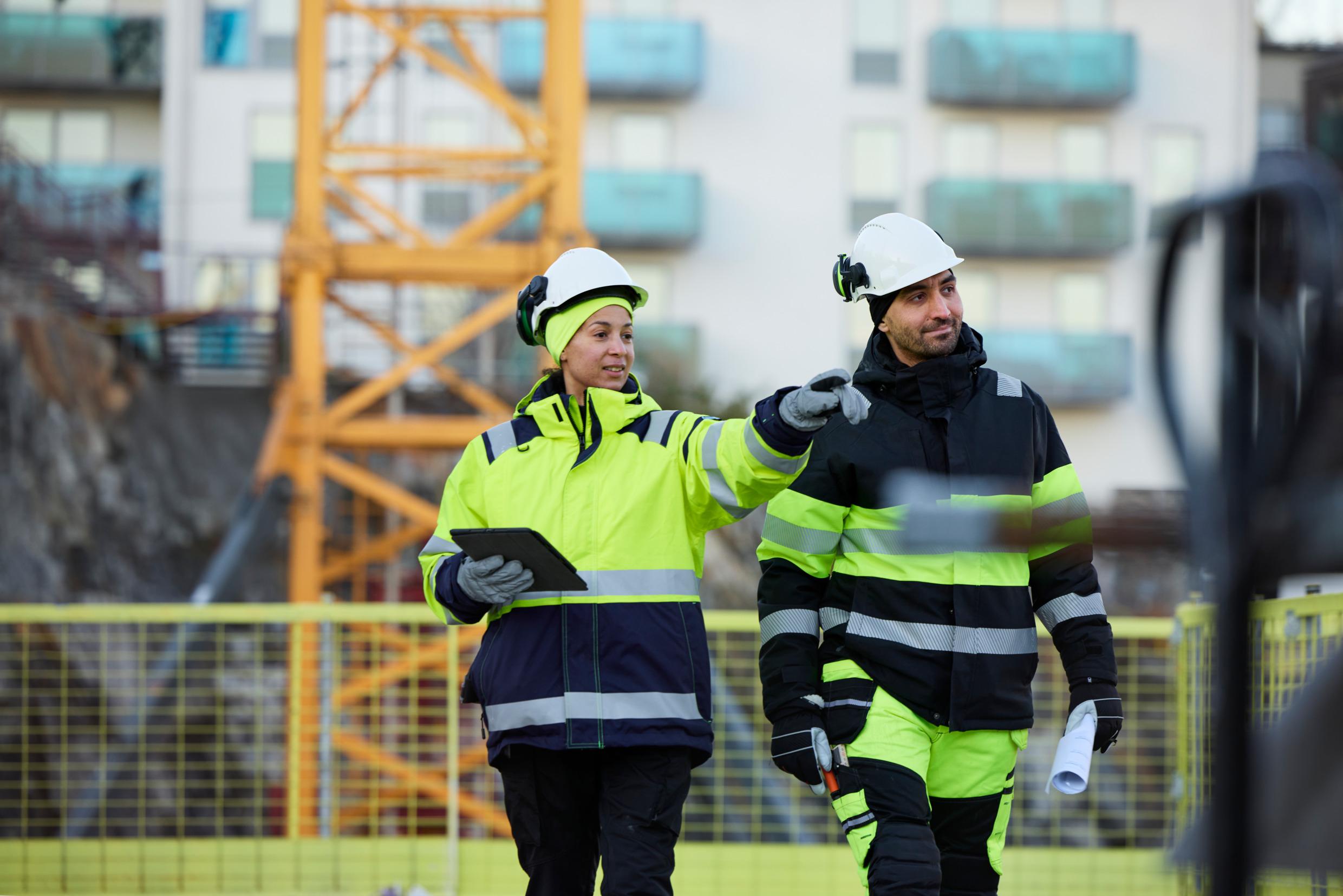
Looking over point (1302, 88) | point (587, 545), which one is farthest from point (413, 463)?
point (1302, 88)

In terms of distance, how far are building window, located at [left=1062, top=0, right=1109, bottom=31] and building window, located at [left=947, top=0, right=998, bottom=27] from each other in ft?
5.10

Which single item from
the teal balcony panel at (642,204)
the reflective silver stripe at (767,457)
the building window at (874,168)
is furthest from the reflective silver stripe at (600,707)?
the building window at (874,168)

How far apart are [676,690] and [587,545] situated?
40 centimetres

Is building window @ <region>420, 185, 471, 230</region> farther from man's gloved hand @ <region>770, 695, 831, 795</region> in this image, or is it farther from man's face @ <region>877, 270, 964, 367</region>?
man's gloved hand @ <region>770, 695, 831, 795</region>

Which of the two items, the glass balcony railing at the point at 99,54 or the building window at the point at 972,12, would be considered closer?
the glass balcony railing at the point at 99,54

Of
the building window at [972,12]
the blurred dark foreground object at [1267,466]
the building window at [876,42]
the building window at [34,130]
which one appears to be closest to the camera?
the blurred dark foreground object at [1267,466]

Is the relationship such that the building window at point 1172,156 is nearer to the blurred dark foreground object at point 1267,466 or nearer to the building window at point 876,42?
the building window at point 876,42

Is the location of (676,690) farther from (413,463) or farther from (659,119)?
(659,119)

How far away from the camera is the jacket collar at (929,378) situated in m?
3.66

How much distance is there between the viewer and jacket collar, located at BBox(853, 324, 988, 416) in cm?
366

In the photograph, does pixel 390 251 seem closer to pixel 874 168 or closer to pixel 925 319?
pixel 925 319

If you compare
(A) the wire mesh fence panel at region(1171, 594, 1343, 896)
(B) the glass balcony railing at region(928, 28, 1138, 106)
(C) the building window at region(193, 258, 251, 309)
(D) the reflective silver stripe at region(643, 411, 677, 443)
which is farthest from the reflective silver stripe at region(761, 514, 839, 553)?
(B) the glass balcony railing at region(928, 28, 1138, 106)

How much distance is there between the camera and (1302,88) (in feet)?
4.37

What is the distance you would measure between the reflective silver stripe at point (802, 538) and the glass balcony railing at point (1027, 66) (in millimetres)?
28861
